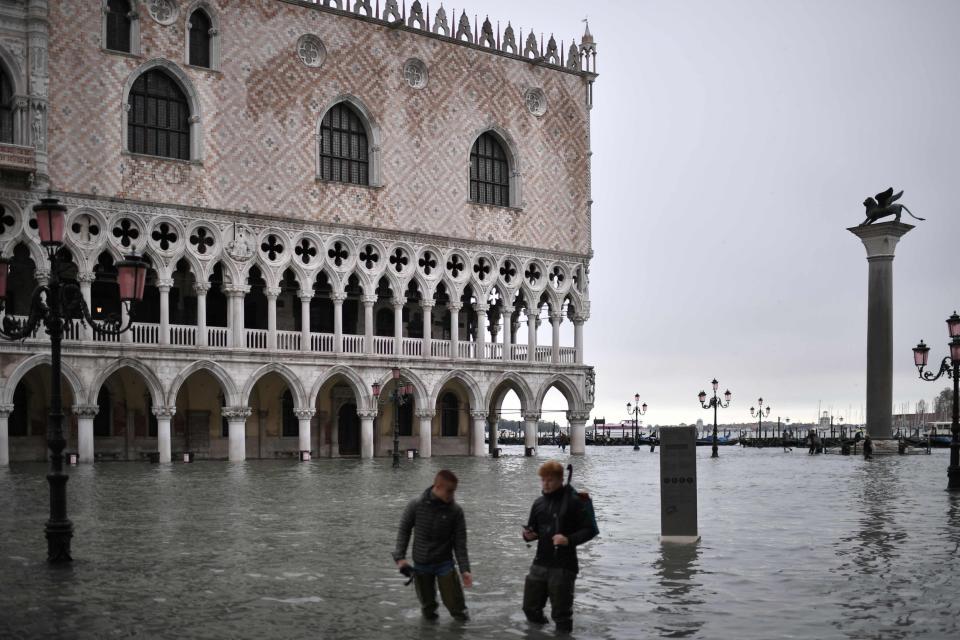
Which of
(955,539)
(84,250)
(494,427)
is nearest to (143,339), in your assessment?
(84,250)

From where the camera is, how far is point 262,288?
1480 inches

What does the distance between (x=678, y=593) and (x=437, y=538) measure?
246 centimetres

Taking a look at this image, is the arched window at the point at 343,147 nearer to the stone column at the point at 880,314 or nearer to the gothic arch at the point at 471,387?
the gothic arch at the point at 471,387

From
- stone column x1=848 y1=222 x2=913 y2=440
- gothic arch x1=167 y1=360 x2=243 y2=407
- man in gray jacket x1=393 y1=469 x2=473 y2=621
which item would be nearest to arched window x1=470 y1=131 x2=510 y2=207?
gothic arch x1=167 y1=360 x2=243 y2=407

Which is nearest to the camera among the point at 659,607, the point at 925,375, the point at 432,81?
the point at 659,607

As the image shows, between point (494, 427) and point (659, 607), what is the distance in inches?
1457

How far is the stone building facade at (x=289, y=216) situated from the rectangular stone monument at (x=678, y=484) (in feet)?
73.8

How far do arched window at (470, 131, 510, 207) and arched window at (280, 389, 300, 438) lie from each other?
28.9 ft

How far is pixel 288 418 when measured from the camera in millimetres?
38219

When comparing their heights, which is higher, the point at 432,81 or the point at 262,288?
the point at 432,81

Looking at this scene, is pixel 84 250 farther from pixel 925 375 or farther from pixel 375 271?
pixel 925 375

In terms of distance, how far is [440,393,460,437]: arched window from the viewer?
139 feet

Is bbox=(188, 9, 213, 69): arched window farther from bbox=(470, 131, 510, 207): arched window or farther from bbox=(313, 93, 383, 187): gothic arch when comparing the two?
bbox=(470, 131, 510, 207): arched window

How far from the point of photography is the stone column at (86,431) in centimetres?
3153
